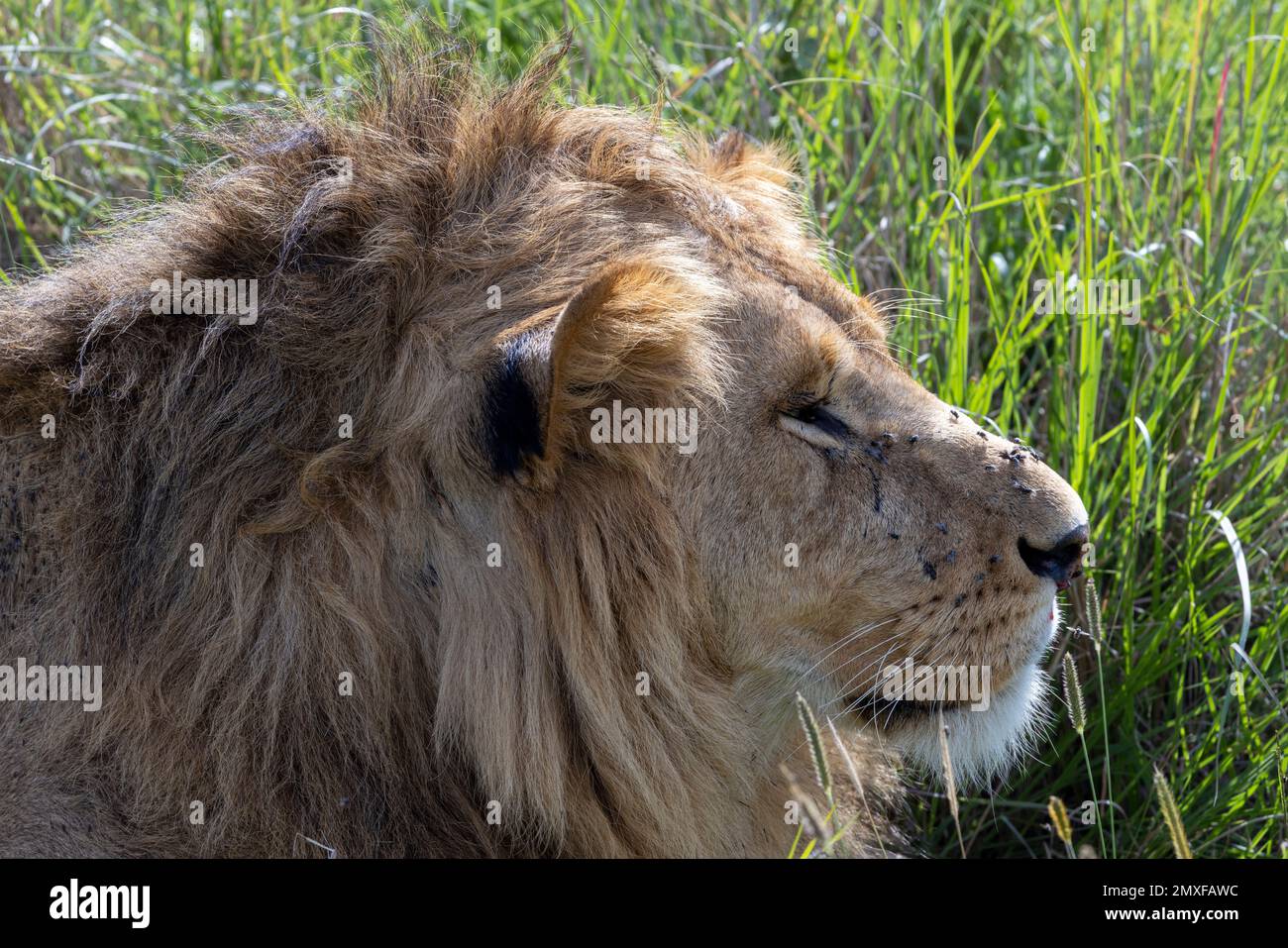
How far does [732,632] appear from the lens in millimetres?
2770

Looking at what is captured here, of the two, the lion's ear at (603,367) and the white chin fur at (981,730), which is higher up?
the lion's ear at (603,367)

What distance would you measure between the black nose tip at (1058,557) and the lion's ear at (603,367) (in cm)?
73

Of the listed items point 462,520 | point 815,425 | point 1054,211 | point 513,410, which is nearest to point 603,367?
point 513,410

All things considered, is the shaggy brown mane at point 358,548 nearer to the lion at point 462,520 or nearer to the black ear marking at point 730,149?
the lion at point 462,520

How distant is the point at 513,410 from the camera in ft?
7.97

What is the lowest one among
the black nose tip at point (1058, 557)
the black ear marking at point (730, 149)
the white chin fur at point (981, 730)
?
the white chin fur at point (981, 730)

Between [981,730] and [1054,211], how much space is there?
2.51m

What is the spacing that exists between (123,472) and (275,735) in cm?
57

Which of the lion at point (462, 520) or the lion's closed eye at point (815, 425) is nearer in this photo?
the lion at point (462, 520)

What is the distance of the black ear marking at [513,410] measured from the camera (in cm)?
239

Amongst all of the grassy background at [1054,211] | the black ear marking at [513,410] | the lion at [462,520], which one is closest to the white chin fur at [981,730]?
the lion at [462,520]

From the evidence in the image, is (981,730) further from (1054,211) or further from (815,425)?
(1054,211)

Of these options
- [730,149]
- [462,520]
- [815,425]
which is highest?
[730,149]
